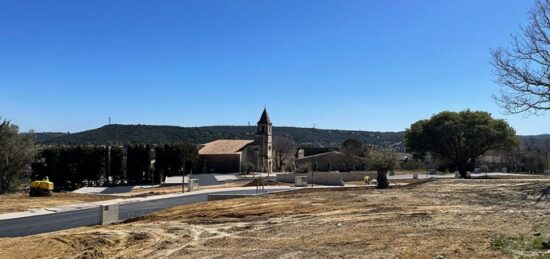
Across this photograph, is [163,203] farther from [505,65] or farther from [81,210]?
[505,65]

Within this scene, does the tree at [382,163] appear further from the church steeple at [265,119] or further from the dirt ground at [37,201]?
the church steeple at [265,119]

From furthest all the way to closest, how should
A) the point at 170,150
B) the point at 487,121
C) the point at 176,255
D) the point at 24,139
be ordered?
the point at 170,150 < the point at 487,121 < the point at 24,139 < the point at 176,255

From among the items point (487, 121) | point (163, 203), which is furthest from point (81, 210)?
point (487, 121)

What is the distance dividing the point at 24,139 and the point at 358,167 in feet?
176

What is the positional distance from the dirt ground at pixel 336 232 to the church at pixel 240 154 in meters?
68.0

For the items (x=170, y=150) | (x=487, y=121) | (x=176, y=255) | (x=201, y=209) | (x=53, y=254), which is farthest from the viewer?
(x=170, y=150)

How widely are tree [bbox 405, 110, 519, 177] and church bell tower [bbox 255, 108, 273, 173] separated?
32.9 m

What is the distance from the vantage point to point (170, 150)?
7906cm

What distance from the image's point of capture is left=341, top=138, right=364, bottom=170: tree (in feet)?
284

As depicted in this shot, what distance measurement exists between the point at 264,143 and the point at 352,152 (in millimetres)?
18533

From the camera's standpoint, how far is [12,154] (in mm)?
44406

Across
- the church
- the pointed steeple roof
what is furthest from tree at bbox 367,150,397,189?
the pointed steeple roof

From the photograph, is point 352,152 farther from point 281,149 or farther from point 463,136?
point 281,149

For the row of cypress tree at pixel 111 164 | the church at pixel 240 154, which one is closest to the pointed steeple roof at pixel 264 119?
the church at pixel 240 154
